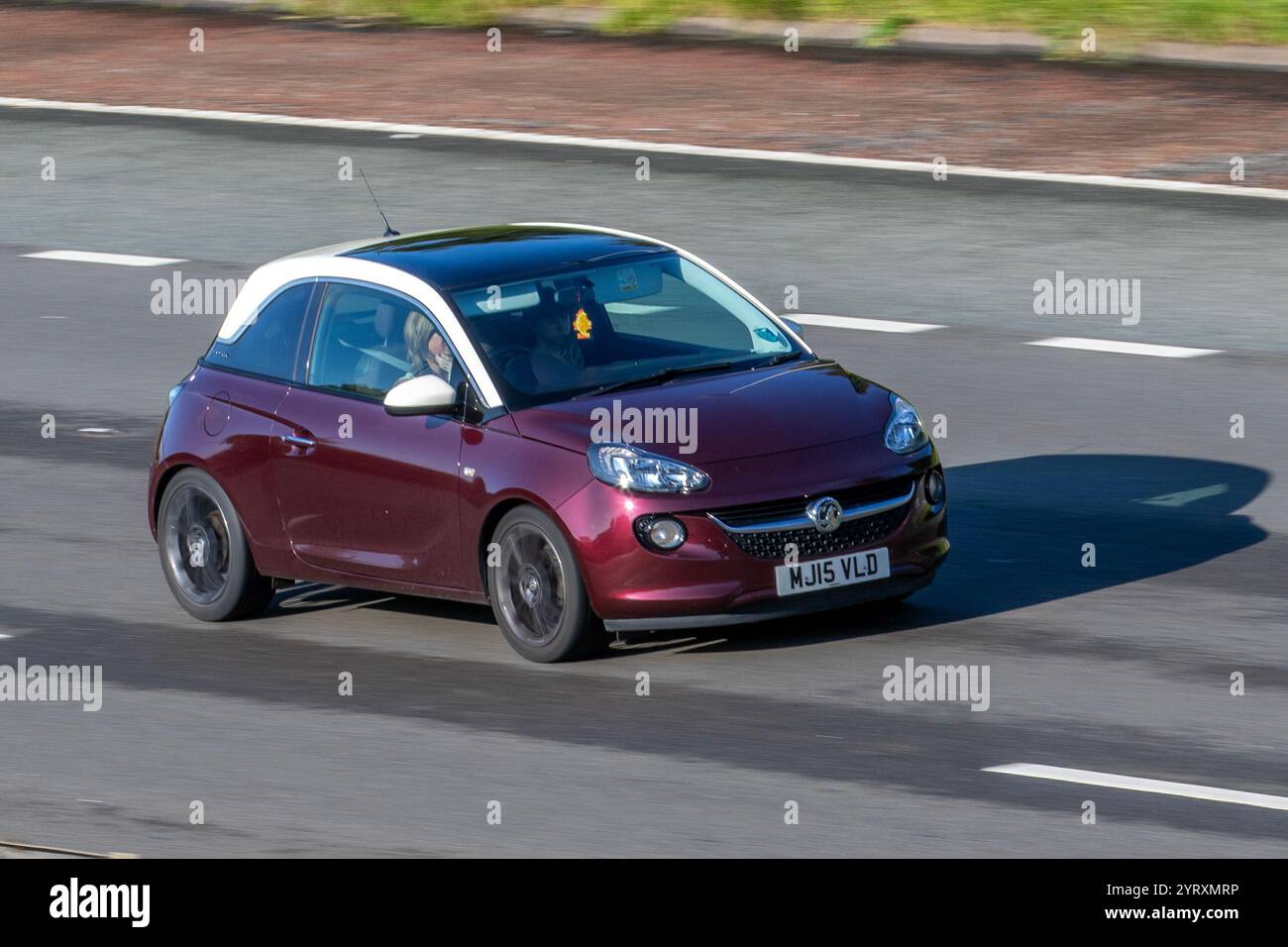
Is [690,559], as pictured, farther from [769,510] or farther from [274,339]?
[274,339]

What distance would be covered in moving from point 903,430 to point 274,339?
9.37 feet

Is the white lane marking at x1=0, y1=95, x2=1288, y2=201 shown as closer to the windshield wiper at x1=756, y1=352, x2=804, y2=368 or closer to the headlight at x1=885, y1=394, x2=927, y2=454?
the windshield wiper at x1=756, y1=352, x2=804, y2=368

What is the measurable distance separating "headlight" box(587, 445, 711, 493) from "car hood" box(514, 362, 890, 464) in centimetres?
5

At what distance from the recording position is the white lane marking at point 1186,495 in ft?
41.5

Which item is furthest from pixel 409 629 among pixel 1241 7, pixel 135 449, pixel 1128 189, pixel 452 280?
pixel 1241 7

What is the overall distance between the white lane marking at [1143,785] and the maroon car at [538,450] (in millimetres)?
1576

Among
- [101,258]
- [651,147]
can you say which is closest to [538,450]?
[101,258]

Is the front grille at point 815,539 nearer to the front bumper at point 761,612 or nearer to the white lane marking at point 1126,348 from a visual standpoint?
the front bumper at point 761,612

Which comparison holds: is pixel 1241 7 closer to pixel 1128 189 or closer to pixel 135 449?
pixel 1128 189

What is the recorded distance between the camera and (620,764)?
904cm

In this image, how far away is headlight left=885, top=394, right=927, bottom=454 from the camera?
1045cm

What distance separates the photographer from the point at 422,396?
34.4 feet

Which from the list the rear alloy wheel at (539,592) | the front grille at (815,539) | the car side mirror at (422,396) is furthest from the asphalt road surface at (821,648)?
the car side mirror at (422,396)

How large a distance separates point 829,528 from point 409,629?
2087 millimetres
